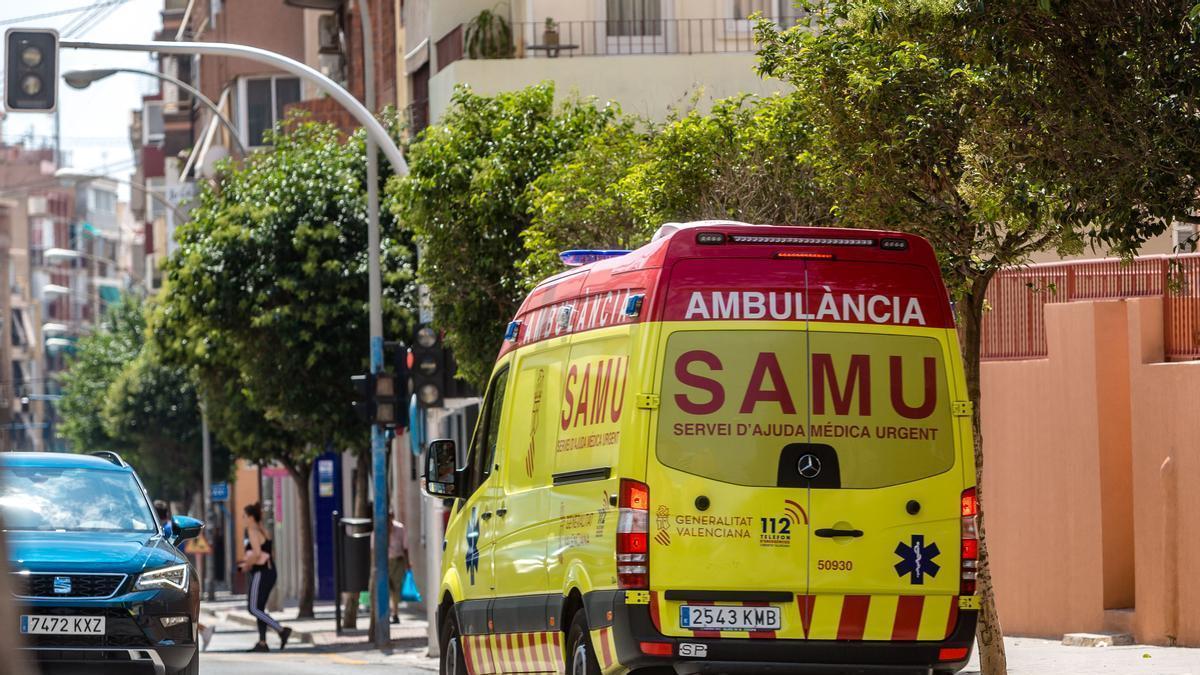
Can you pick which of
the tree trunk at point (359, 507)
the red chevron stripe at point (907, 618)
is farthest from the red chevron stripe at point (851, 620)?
the tree trunk at point (359, 507)

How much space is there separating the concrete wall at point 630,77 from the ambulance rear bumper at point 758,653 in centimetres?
2094

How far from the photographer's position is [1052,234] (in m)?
13.0

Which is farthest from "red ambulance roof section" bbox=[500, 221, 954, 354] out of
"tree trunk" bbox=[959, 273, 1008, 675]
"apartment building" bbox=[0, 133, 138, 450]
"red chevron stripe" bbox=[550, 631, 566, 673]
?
"apartment building" bbox=[0, 133, 138, 450]

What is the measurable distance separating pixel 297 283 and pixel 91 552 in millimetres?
16803

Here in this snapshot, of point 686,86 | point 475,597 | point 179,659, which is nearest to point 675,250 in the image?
point 475,597

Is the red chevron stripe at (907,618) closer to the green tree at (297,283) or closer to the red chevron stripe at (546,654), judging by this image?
the red chevron stripe at (546,654)

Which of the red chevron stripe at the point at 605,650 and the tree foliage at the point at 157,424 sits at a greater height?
the red chevron stripe at the point at 605,650

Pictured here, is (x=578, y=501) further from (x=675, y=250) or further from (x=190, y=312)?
(x=190, y=312)

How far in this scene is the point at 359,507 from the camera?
106ft

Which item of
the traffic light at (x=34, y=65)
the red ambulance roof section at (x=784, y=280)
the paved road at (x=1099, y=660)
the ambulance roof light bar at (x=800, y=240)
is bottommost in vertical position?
the paved road at (x=1099, y=660)

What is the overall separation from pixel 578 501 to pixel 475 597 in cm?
256

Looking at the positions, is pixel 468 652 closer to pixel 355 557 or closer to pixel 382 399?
pixel 382 399

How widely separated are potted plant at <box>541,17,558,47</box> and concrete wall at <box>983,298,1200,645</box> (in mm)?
12307

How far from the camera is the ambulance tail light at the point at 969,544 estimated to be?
33.2ft
